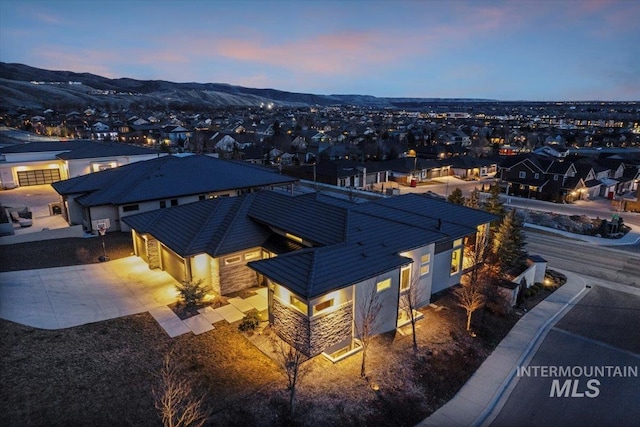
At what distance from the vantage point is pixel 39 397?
39.9 ft

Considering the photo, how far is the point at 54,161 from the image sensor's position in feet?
151

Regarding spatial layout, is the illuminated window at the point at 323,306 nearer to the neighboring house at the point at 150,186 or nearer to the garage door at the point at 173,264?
the garage door at the point at 173,264

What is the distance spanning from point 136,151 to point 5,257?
25.7 m

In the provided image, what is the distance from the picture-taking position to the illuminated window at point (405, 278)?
716 inches

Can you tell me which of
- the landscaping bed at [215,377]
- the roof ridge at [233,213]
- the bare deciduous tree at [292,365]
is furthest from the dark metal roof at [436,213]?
the bare deciduous tree at [292,365]

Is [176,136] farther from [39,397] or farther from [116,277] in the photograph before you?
[39,397]

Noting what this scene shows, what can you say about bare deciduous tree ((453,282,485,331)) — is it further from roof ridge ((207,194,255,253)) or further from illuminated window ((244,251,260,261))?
roof ridge ((207,194,255,253))

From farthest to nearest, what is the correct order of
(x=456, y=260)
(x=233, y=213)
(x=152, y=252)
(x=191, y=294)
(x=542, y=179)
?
(x=542, y=179), (x=152, y=252), (x=456, y=260), (x=233, y=213), (x=191, y=294)

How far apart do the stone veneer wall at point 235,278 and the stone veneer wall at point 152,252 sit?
19.4ft

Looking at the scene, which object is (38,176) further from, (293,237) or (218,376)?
(218,376)

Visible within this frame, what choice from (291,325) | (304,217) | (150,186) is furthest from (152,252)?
(291,325)

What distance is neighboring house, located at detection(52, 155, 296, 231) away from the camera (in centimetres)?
2923

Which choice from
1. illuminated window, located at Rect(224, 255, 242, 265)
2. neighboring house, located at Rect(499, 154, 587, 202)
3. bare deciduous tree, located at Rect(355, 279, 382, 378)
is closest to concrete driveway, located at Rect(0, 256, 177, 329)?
illuminated window, located at Rect(224, 255, 242, 265)

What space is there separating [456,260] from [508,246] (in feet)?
18.3
